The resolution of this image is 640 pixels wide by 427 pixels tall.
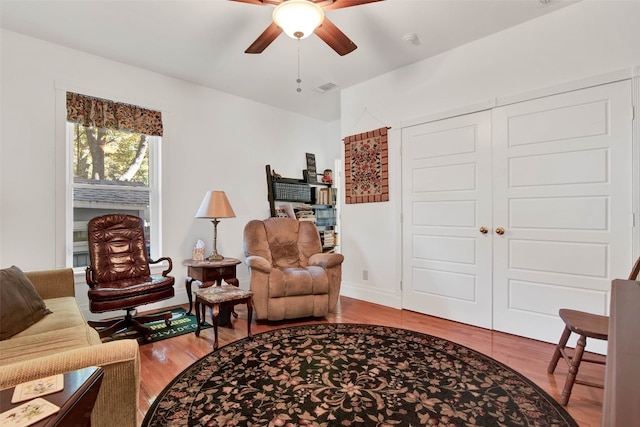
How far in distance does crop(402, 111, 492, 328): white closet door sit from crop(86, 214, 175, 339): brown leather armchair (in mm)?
2578

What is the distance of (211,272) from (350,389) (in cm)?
192

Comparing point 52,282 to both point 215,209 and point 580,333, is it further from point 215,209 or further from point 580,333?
point 580,333

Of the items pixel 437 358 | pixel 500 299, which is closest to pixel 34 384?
pixel 437 358

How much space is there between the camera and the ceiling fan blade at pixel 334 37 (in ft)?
6.91

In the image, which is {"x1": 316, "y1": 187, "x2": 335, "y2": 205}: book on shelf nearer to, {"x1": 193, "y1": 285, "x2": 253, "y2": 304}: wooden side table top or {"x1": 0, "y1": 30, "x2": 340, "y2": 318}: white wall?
{"x1": 0, "y1": 30, "x2": 340, "y2": 318}: white wall

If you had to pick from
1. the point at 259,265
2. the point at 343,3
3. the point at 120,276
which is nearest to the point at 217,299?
the point at 259,265

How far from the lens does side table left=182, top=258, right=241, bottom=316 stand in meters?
3.18

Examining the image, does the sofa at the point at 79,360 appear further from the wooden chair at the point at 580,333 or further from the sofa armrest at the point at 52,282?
the wooden chair at the point at 580,333

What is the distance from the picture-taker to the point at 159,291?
278 cm

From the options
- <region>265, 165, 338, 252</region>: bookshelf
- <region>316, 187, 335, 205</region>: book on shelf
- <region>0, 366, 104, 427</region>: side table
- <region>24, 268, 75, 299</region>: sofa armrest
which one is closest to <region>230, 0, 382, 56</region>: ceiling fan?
<region>0, 366, 104, 427</region>: side table

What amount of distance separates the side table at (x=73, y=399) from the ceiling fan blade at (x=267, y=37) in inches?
83.9

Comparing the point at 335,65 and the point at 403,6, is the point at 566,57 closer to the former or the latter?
the point at 403,6

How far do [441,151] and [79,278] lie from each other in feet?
12.9

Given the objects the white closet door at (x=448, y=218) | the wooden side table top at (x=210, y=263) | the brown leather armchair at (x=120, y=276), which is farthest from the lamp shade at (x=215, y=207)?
the white closet door at (x=448, y=218)
